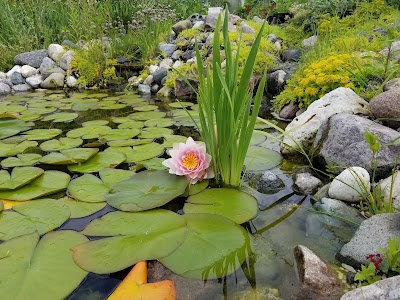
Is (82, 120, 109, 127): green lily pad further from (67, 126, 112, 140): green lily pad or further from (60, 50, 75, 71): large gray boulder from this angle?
(60, 50, 75, 71): large gray boulder

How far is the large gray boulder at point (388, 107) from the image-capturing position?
82.0 inches

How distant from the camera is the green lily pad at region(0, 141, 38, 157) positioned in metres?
2.33

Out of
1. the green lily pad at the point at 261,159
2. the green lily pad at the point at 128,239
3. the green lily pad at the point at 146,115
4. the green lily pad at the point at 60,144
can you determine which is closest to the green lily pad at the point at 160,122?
the green lily pad at the point at 146,115

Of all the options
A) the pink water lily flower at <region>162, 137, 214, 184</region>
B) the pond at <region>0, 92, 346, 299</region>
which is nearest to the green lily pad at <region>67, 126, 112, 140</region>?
the pond at <region>0, 92, 346, 299</region>

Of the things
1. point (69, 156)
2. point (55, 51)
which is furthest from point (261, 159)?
point (55, 51)

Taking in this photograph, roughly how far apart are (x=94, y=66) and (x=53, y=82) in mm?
650

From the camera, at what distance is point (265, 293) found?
3.92 feet

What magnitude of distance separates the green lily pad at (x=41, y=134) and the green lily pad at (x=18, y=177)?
25.2 inches

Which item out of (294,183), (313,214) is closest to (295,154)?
(294,183)

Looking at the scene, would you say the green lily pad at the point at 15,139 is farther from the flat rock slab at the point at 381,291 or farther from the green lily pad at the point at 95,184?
the flat rock slab at the point at 381,291

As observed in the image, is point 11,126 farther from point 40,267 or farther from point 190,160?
point 40,267

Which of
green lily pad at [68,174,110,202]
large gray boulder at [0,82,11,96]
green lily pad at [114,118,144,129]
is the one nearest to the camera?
green lily pad at [68,174,110,202]

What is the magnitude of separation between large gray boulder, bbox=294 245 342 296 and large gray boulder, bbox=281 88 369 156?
1033mm

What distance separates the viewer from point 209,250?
4.43 ft
